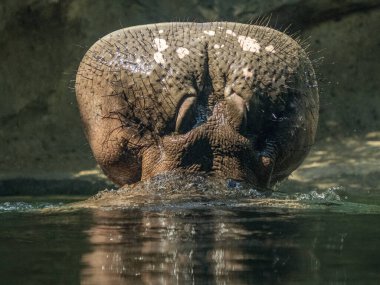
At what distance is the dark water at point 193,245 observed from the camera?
3.70 m

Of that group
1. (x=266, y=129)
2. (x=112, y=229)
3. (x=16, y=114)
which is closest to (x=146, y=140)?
(x=266, y=129)

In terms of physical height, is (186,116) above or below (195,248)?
above

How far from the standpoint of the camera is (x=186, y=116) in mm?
6234

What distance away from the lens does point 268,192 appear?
6340 mm

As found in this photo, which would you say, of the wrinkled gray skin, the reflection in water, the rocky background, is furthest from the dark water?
the rocky background

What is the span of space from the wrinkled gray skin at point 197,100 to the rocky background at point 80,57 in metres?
4.11

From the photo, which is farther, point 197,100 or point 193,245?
point 197,100

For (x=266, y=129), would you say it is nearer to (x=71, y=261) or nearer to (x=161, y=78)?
(x=161, y=78)

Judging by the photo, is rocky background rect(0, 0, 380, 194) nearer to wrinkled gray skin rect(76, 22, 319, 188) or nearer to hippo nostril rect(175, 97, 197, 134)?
wrinkled gray skin rect(76, 22, 319, 188)

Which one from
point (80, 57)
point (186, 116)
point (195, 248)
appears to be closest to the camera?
point (195, 248)

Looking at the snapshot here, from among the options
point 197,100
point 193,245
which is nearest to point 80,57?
point 197,100

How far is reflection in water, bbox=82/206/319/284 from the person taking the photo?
12.2 feet

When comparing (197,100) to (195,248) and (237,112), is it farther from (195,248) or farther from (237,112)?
(195,248)

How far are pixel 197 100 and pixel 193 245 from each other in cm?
202
